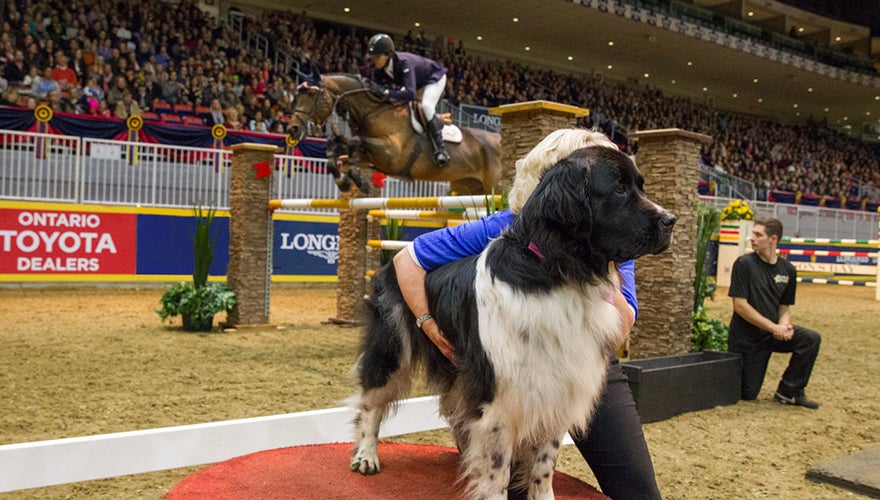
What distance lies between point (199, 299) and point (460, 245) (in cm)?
600

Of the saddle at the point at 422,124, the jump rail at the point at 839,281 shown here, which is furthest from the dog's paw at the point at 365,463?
the jump rail at the point at 839,281

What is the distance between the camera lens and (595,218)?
188cm

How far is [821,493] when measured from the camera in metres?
3.35

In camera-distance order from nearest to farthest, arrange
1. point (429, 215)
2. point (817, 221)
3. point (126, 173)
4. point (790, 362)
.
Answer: point (790, 362)
point (429, 215)
point (126, 173)
point (817, 221)

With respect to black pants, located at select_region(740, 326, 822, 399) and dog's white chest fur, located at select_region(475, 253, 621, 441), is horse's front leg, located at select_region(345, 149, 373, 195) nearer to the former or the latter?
black pants, located at select_region(740, 326, 822, 399)

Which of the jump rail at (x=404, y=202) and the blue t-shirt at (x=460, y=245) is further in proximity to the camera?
the jump rail at (x=404, y=202)

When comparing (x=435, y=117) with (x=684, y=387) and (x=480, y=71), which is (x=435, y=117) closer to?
(x=684, y=387)

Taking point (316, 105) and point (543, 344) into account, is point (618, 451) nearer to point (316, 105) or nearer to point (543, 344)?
point (543, 344)

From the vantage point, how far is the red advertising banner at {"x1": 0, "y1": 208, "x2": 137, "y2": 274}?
10320 millimetres

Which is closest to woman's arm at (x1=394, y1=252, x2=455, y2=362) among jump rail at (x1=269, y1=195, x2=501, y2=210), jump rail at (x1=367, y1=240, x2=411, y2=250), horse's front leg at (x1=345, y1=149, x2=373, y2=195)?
jump rail at (x1=269, y1=195, x2=501, y2=210)

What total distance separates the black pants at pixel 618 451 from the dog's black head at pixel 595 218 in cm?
85

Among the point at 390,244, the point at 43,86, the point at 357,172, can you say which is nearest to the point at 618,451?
the point at 390,244

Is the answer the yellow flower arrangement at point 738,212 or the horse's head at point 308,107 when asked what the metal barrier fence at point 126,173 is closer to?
the horse's head at point 308,107

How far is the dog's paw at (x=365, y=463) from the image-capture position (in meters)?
2.47
